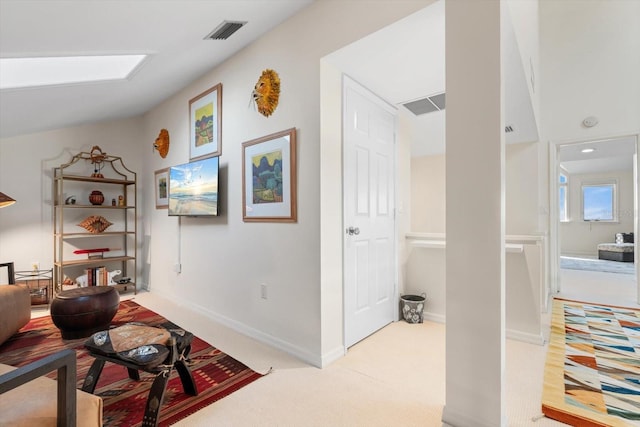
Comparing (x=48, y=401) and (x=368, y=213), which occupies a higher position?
(x=368, y=213)

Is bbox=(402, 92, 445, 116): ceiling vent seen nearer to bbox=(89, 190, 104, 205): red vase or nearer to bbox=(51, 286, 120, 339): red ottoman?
bbox=(51, 286, 120, 339): red ottoman

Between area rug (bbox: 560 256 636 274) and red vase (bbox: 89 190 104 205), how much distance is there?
842 centimetres

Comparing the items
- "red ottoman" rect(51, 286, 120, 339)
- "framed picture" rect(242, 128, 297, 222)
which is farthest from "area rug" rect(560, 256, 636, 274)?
"red ottoman" rect(51, 286, 120, 339)

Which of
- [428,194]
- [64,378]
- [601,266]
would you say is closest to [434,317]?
[428,194]

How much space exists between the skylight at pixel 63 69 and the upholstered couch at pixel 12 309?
1612 millimetres

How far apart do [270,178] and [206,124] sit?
50.2 inches

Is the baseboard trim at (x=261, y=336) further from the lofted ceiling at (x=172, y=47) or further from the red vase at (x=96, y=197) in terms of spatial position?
the lofted ceiling at (x=172, y=47)

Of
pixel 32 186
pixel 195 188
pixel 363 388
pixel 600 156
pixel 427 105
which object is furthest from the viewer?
pixel 600 156

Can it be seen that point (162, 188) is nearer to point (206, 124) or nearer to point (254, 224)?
point (206, 124)

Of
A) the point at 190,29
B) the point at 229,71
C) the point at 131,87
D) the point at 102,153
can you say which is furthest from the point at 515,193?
the point at 102,153

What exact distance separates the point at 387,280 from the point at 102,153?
4.07m

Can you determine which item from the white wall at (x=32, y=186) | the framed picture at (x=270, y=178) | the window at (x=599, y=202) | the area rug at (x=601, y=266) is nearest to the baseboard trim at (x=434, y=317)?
the framed picture at (x=270, y=178)

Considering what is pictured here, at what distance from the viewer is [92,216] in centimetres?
411

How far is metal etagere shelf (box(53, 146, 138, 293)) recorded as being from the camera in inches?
149
